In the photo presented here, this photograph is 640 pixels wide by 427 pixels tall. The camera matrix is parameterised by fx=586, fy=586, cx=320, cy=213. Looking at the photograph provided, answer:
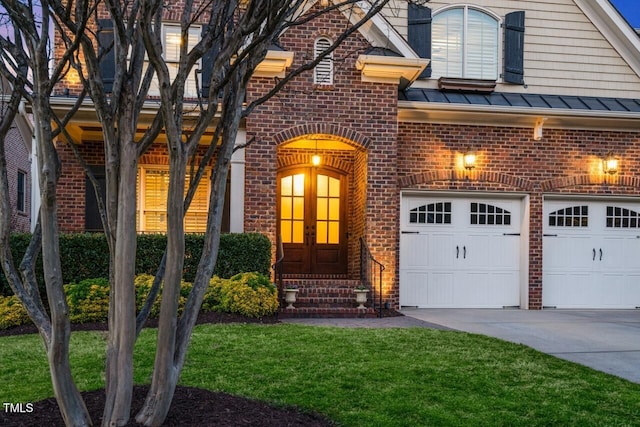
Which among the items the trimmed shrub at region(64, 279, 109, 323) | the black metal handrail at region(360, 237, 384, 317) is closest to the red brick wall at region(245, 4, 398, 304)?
the black metal handrail at region(360, 237, 384, 317)

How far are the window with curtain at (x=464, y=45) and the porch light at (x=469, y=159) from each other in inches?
75.0

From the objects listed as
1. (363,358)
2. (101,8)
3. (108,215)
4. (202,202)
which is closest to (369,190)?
(202,202)

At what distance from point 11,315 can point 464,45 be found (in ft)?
32.1

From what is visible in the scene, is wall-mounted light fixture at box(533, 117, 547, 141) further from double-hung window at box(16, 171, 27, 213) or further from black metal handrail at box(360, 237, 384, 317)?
double-hung window at box(16, 171, 27, 213)

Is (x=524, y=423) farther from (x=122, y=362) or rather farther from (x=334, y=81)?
(x=334, y=81)

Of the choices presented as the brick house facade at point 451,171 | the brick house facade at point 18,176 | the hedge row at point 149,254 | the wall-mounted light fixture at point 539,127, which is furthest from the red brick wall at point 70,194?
the wall-mounted light fixture at point 539,127

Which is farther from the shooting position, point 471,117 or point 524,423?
point 471,117

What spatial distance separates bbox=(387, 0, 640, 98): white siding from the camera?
12547 mm

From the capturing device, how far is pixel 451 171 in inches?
452

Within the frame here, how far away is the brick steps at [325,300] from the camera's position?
995cm

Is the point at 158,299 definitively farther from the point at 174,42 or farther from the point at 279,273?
the point at 174,42

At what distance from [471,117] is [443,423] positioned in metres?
8.40

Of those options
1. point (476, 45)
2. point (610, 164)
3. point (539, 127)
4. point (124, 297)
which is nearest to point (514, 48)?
point (476, 45)

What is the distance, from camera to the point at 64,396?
3.01 meters
